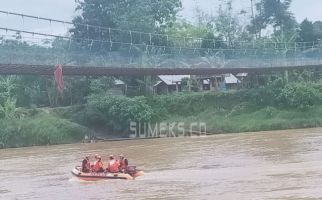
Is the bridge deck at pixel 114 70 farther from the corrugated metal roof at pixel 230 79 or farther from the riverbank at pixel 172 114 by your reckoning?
the corrugated metal roof at pixel 230 79

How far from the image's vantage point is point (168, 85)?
4822cm

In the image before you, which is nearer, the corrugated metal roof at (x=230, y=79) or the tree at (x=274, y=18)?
the corrugated metal roof at (x=230, y=79)

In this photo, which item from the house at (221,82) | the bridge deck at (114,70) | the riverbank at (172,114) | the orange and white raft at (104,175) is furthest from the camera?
the house at (221,82)

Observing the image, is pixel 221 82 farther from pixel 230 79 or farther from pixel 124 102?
pixel 124 102

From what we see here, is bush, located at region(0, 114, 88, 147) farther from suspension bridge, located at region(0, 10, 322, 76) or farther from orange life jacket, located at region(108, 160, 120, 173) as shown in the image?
Result: orange life jacket, located at region(108, 160, 120, 173)

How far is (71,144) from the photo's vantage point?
36375mm

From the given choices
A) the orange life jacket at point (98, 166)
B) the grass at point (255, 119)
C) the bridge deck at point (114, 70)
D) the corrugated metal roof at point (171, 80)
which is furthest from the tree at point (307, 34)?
the orange life jacket at point (98, 166)

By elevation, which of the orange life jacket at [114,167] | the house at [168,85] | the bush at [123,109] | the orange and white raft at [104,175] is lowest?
the orange and white raft at [104,175]

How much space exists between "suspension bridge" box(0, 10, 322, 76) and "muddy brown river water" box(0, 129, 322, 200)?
413cm

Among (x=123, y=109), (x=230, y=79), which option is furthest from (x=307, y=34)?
(x=123, y=109)

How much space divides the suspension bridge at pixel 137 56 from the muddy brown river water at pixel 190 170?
4.13 m

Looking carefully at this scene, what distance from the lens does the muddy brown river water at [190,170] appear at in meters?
16.2

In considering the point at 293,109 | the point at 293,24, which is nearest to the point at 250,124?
the point at 293,109

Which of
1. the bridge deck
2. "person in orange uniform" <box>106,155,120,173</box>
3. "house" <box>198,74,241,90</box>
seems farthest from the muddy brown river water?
"house" <box>198,74,241,90</box>
